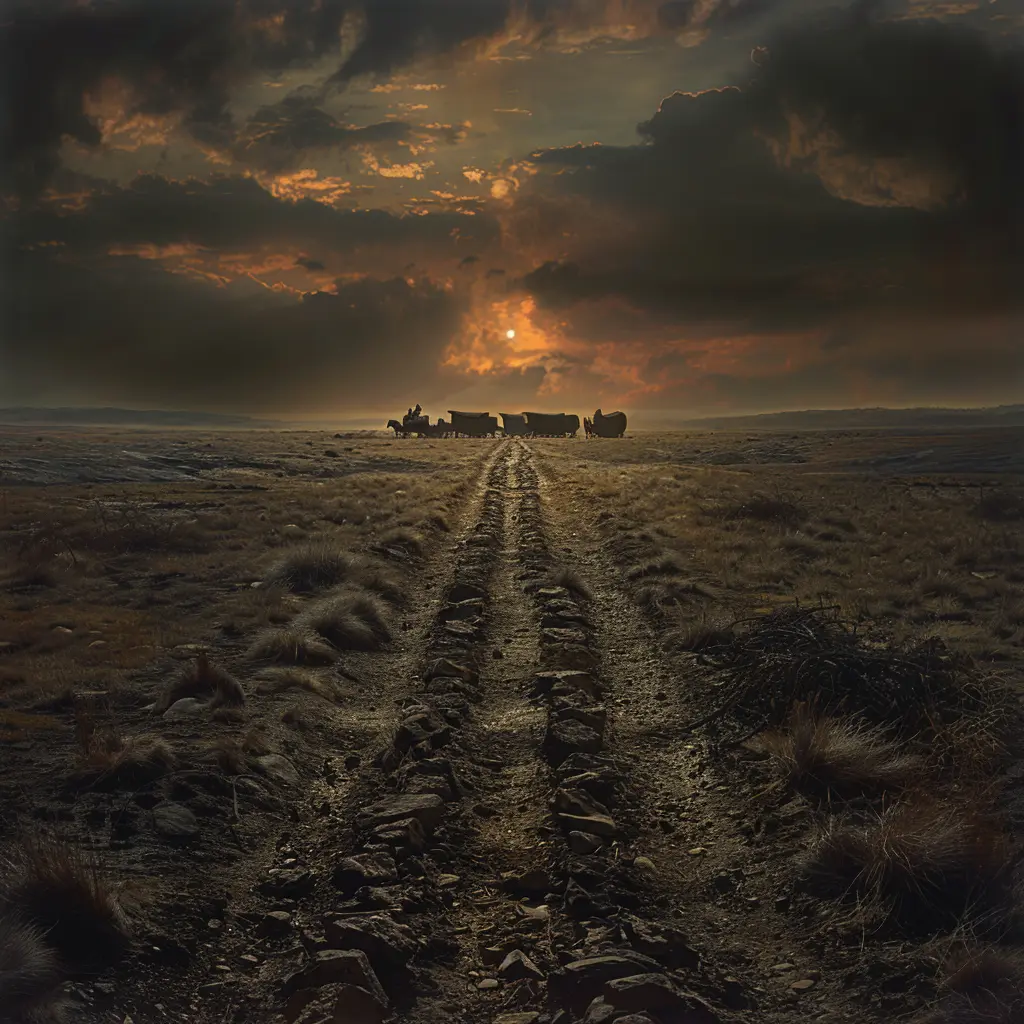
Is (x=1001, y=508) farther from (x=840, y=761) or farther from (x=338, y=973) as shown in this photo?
(x=338, y=973)

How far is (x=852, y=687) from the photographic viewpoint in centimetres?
793

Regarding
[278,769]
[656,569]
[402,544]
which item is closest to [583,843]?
[278,769]

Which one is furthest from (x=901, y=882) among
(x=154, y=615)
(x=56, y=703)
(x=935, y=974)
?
(x=154, y=615)

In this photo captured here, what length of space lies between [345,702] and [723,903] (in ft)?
18.4

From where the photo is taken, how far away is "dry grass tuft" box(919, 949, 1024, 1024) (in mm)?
3791

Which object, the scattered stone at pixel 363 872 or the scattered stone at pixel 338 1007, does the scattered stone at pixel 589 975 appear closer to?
the scattered stone at pixel 338 1007

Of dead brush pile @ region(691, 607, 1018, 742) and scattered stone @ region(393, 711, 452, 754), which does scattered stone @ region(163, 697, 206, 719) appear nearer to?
scattered stone @ region(393, 711, 452, 754)

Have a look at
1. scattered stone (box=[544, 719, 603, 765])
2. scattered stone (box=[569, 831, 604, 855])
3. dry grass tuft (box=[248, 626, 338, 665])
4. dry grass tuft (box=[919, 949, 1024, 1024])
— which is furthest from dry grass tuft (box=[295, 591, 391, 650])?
dry grass tuft (box=[919, 949, 1024, 1024])

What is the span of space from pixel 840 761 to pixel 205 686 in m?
6.93

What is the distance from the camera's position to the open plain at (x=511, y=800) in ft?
14.3

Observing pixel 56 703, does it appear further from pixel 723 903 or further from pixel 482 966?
pixel 723 903

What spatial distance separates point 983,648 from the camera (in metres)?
11.0

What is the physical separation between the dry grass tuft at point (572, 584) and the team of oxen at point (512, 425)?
101 metres

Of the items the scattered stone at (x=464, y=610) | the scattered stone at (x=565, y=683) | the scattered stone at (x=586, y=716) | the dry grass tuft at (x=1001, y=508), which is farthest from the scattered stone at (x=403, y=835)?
the dry grass tuft at (x=1001, y=508)
